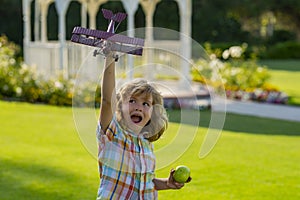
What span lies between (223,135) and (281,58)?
26.0 metres

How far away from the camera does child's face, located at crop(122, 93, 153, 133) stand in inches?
125

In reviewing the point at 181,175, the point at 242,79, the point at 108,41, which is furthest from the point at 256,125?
the point at 108,41

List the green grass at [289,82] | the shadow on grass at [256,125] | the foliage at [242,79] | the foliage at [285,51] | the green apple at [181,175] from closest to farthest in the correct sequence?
the green apple at [181,175], the shadow on grass at [256,125], the foliage at [242,79], the green grass at [289,82], the foliage at [285,51]

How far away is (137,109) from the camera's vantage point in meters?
3.17

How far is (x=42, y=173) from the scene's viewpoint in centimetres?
627

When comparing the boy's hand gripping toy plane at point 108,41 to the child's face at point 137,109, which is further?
the child's face at point 137,109

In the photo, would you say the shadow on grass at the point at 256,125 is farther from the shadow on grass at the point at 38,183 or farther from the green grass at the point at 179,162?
the shadow on grass at the point at 38,183

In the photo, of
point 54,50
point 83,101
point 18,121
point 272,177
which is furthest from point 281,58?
point 83,101

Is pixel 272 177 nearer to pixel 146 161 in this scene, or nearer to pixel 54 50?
pixel 146 161

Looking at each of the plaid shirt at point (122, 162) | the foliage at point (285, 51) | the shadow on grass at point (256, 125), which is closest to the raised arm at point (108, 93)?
the plaid shirt at point (122, 162)

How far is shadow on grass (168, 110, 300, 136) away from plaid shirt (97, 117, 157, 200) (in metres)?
5.94

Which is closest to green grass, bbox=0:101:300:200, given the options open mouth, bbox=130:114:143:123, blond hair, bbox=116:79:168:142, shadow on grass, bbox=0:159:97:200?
shadow on grass, bbox=0:159:97:200

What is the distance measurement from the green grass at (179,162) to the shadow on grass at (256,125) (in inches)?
0.5

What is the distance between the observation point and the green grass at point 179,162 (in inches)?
220
